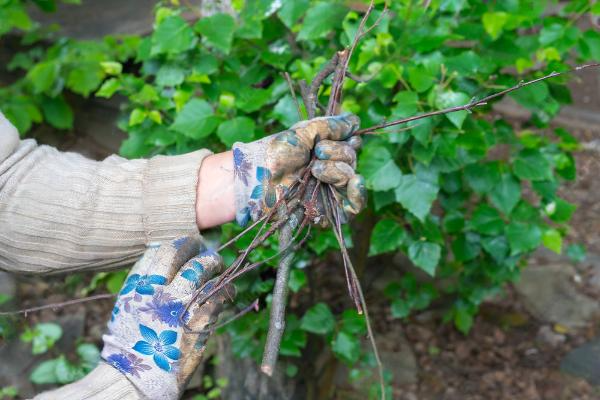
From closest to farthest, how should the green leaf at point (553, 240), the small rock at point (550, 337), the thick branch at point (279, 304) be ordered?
the thick branch at point (279, 304) < the green leaf at point (553, 240) < the small rock at point (550, 337)

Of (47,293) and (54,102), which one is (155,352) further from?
(54,102)

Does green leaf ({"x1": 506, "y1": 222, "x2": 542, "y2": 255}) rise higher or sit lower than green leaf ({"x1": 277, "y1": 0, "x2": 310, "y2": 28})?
Answer: lower

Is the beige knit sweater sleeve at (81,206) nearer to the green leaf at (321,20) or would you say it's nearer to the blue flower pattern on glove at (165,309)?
the blue flower pattern on glove at (165,309)

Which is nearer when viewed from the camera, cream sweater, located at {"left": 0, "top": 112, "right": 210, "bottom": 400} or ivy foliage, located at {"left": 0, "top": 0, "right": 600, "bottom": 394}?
cream sweater, located at {"left": 0, "top": 112, "right": 210, "bottom": 400}

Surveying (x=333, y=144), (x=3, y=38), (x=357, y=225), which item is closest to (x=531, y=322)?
(x=357, y=225)

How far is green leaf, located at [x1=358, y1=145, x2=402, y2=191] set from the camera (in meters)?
1.73

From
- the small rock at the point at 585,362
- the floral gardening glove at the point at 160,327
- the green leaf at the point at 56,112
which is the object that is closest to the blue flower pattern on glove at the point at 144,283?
the floral gardening glove at the point at 160,327

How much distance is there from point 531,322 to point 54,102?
2.66m

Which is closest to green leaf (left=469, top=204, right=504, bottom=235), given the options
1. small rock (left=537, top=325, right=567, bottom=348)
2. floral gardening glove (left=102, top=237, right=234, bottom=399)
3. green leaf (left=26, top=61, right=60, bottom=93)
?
floral gardening glove (left=102, top=237, right=234, bottom=399)

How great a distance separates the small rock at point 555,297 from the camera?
10.2 feet

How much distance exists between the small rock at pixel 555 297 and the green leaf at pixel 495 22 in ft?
6.04

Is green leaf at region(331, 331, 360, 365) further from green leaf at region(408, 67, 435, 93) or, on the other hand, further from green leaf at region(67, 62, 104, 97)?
green leaf at region(67, 62, 104, 97)

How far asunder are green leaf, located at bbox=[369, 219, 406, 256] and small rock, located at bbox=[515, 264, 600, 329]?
1.57 m

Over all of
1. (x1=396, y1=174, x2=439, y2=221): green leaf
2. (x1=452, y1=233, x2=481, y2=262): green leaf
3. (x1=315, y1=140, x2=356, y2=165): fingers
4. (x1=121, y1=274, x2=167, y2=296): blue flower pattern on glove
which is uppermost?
(x1=315, y1=140, x2=356, y2=165): fingers
